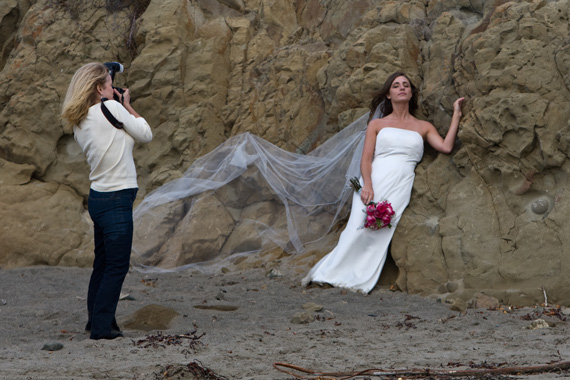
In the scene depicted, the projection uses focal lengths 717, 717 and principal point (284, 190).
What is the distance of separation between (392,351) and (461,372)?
0.78m

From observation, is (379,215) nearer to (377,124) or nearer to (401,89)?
(377,124)

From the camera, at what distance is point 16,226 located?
29.3 feet

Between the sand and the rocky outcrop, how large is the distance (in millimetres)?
690

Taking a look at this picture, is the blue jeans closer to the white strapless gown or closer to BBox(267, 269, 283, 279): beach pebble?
the white strapless gown

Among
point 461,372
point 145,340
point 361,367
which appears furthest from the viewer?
point 145,340

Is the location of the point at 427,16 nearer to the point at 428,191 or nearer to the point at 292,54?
the point at 292,54

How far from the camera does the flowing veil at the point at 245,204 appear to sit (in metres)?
7.66

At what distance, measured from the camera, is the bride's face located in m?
7.14

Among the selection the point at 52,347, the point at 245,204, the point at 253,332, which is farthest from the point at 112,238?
the point at 245,204

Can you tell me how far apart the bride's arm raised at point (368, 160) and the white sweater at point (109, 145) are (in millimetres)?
2645

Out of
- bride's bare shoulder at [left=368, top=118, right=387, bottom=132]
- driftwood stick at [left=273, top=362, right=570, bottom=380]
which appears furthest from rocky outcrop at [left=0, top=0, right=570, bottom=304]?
driftwood stick at [left=273, top=362, right=570, bottom=380]

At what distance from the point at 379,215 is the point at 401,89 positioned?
51.9 inches

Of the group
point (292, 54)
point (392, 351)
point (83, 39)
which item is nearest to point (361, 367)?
point (392, 351)

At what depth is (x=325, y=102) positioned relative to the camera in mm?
8625
